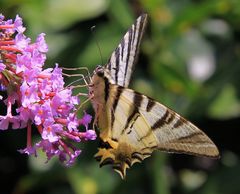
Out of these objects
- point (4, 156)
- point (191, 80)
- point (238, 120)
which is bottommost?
point (4, 156)

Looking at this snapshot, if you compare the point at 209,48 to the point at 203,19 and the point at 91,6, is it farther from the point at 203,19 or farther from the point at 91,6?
the point at 91,6

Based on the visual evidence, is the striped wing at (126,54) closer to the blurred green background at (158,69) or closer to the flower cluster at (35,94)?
the flower cluster at (35,94)

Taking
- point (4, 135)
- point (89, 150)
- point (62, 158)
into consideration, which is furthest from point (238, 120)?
point (62, 158)

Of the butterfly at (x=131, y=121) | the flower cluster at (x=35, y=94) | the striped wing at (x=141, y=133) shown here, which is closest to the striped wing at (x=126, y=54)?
the butterfly at (x=131, y=121)

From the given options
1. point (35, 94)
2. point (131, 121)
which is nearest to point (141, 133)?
point (131, 121)

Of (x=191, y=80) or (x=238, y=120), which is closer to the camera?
(x=191, y=80)

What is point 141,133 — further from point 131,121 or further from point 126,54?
point 126,54
